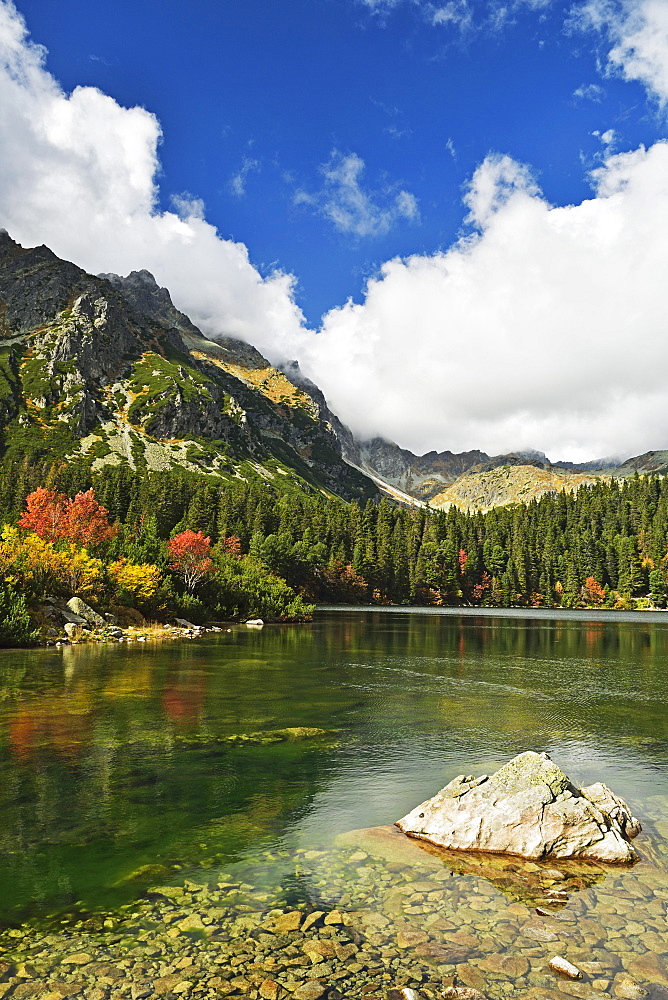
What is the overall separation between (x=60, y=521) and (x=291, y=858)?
70465mm

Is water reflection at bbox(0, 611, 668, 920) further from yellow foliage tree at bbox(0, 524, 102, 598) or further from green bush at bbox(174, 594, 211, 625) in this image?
green bush at bbox(174, 594, 211, 625)

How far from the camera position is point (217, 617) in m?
88.8

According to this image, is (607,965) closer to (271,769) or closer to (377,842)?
(377,842)

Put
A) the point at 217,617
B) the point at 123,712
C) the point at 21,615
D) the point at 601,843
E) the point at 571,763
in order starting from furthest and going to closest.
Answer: the point at 217,617 → the point at 21,615 → the point at 123,712 → the point at 571,763 → the point at 601,843

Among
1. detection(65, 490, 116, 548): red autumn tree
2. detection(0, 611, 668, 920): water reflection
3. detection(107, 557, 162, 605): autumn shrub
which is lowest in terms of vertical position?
detection(0, 611, 668, 920): water reflection

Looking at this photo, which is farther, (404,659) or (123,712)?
(404,659)

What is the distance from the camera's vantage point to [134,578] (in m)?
68.1

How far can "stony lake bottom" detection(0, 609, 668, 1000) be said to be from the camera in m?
9.25

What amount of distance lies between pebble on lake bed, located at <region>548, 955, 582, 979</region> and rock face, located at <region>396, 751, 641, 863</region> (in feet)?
15.1

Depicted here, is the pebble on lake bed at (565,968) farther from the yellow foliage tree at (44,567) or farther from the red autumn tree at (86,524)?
the red autumn tree at (86,524)

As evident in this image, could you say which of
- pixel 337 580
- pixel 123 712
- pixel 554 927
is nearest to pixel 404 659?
pixel 123 712

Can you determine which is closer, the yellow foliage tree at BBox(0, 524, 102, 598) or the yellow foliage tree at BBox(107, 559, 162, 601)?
the yellow foliage tree at BBox(0, 524, 102, 598)

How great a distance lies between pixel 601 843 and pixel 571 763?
8522 mm

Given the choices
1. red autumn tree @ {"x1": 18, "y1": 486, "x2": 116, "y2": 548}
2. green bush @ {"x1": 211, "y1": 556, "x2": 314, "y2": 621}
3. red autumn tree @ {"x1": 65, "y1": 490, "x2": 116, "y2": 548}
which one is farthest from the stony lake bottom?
green bush @ {"x1": 211, "y1": 556, "x2": 314, "y2": 621}
